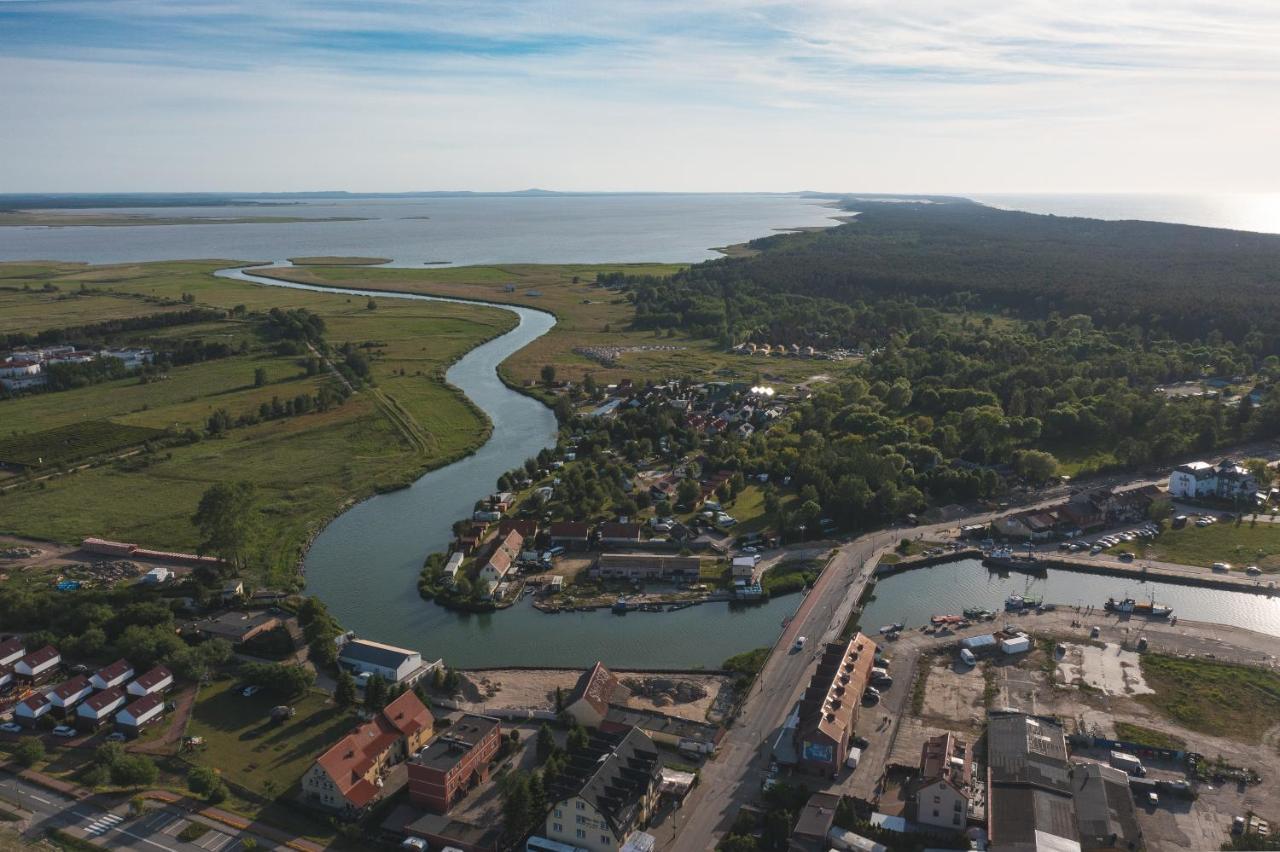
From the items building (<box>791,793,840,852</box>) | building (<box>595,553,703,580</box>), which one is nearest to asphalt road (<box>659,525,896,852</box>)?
building (<box>791,793,840,852</box>)

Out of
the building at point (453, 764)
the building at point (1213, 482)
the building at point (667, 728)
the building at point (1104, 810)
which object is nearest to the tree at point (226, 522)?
the building at point (453, 764)

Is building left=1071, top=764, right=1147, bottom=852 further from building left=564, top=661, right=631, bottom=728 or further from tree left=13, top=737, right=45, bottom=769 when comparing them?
tree left=13, top=737, right=45, bottom=769

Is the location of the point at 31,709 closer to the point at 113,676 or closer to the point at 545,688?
the point at 113,676

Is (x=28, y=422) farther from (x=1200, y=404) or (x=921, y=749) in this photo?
(x=1200, y=404)

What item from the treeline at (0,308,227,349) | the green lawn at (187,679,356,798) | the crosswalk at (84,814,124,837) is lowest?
the crosswalk at (84,814,124,837)

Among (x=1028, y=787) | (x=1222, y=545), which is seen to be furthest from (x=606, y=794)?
(x=1222, y=545)

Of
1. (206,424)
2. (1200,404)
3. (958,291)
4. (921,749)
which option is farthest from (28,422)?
(958,291)
